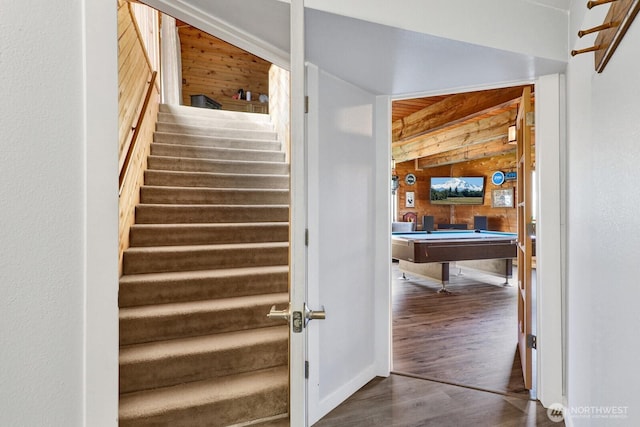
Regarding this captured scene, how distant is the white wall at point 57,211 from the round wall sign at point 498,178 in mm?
9221

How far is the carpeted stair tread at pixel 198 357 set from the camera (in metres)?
2.00

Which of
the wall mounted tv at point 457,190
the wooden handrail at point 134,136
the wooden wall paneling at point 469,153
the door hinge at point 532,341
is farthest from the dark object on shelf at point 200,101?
the wall mounted tv at point 457,190

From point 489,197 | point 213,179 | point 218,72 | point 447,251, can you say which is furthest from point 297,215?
point 489,197

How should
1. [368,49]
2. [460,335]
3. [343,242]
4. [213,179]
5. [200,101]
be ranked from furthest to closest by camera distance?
[200,101]
[213,179]
[460,335]
[343,242]
[368,49]

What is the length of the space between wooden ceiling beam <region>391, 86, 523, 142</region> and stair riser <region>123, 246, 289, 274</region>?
252 cm

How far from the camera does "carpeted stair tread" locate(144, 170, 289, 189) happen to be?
3.42 m

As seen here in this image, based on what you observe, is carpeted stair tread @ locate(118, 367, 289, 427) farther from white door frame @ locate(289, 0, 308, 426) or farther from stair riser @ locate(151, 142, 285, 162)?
stair riser @ locate(151, 142, 285, 162)

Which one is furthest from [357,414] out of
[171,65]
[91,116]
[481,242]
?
[171,65]

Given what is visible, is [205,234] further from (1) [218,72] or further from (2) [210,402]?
(1) [218,72]

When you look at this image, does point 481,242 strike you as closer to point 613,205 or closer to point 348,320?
point 348,320

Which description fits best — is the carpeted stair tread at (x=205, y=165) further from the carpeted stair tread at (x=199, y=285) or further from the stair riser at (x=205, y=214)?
the carpeted stair tread at (x=199, y=285)

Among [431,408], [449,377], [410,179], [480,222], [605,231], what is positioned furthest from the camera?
[410,179]

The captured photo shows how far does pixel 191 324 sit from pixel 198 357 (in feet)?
0.90

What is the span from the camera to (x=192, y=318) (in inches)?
91.4
